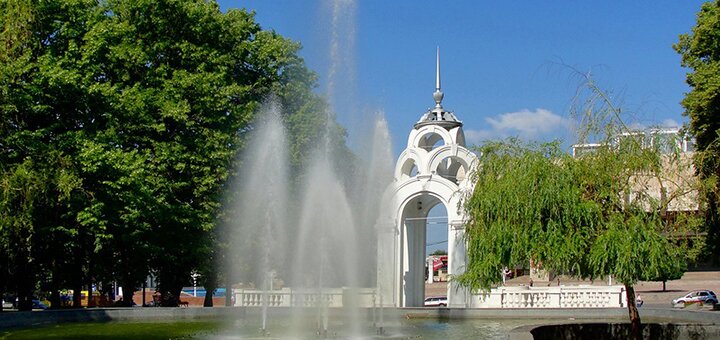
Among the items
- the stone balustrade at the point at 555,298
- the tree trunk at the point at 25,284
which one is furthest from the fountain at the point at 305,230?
the tree trunk at the point at 25,284

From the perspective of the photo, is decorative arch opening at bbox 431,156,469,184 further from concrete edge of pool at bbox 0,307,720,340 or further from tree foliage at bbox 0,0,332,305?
concrete edge of pool at bbox 0,307,720,340

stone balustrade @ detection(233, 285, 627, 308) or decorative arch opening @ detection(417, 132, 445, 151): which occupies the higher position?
decorative arch opening @ detection(417, 132, 445, 151)

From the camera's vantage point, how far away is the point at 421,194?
29.5 metres

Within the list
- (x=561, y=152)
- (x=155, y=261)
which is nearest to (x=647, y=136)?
(x=561, y=152)

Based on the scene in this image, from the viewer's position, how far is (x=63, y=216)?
23.6 meters

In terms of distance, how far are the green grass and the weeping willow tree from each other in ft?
24.7

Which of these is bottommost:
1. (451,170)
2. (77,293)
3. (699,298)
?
(699,298)

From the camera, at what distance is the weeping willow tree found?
14.6m

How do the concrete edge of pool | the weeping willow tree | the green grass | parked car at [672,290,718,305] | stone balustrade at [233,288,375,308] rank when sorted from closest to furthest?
1. the weeping willow tree
2. the green grass
3. the concrete edge of pool
4. stone balustrade at [233,288,375,308]
5. parked car at [672,290,718,305]

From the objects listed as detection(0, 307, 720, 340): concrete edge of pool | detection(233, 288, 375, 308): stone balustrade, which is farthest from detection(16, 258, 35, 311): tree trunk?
detection(233, 288, 375, 308): stone balustrade

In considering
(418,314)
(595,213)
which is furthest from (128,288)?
(595,213)

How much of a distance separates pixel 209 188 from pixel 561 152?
51.5 feet

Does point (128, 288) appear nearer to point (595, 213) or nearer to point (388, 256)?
point (388, 256)

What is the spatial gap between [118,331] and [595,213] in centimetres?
1169
